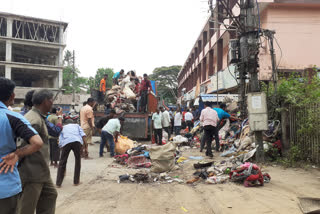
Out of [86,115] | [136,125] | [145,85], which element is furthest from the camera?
[145,85]

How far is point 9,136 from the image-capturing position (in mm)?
1952

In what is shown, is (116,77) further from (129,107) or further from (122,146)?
(122,146)

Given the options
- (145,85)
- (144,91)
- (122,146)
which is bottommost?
(122,146)

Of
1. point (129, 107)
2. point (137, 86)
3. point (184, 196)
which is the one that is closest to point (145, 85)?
point (137, 86)

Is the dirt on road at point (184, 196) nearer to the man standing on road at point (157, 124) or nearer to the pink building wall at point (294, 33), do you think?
the man standing on road at point (157, 124)

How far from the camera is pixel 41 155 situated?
8.63ft

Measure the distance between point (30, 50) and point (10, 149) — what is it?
37.2 metres

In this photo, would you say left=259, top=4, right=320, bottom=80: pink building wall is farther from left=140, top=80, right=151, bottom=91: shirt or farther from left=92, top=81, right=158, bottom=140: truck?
left=92, top=81, right=158, bottom=140: truck

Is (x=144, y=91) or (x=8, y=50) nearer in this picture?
(x=144, y=91)

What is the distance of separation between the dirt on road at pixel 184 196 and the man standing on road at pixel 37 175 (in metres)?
1.01

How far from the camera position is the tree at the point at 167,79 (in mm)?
49062

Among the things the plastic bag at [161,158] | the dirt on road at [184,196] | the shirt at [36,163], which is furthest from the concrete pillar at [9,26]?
the shirt at [36,163]

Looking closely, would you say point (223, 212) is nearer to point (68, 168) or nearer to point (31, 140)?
point (31, 140)

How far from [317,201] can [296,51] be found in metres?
12.0
